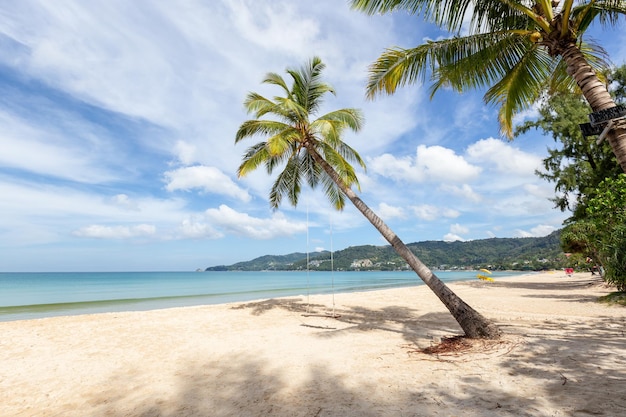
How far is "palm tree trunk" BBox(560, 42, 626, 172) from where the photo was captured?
4344mm

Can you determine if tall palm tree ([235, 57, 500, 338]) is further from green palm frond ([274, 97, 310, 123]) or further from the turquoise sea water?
the turquoise sea water

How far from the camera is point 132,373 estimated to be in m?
5.71

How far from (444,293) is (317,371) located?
3373 millimetres

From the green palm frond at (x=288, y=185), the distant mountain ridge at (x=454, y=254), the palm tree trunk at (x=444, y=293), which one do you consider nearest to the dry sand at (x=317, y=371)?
the palm tree trunk at (x=444, y=293)

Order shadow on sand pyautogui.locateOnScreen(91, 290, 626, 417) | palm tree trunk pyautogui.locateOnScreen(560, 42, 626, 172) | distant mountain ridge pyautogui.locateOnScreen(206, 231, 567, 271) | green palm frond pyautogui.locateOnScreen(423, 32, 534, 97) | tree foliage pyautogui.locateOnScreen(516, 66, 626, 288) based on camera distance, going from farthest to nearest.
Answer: distant mountain ridge pyautogui.locateOnScreen(206, 231, 567, 271)
tree foliage pyautogui.locateOnScreen(516, 66, 626, 288)
green palm frond pyautogui.locateOnScreen(423, 32, 534, 97)
palm tree trunk pyautogui.locateOnScreen(560, 42, 626, 172)
shadow on sand pyautogui.locateOnScreen(91, 290, 626, 417)

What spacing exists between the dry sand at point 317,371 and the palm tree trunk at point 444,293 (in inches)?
15.7

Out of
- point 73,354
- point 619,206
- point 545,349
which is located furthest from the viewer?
point 619,206

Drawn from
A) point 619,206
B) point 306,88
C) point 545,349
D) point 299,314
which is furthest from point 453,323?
point 306,88

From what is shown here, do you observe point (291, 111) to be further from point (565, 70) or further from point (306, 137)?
point (565, 70)

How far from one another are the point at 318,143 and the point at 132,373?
7.50m

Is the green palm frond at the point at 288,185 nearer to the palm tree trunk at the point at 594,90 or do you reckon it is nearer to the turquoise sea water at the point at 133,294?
the turquoise sea water at the point at 133,294

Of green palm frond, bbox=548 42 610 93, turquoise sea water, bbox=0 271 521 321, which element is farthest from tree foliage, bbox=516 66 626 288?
turquoise sea water, bbox=0 271 521 321

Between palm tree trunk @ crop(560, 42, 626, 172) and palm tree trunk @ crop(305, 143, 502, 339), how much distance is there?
3.64m

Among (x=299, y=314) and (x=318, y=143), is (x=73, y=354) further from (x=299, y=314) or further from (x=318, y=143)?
(x=318, y=143)
